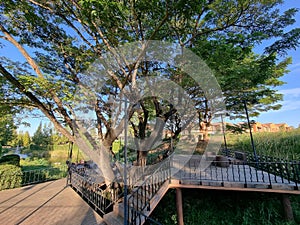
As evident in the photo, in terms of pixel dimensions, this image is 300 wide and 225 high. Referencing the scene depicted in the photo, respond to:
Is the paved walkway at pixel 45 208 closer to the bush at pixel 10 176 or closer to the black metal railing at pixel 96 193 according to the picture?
the black metal railing at pixel 96 193

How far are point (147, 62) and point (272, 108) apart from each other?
1026 cm

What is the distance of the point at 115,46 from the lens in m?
4.66

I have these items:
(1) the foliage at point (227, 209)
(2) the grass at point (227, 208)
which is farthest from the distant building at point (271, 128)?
(1) the foliage at point (227, 209)

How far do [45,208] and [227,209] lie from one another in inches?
232

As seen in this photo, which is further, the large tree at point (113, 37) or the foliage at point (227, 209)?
the foliage at point (227, 209)

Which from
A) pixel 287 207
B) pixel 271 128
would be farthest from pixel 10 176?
pixel 271 128

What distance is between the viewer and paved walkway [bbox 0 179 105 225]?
348 centimetres

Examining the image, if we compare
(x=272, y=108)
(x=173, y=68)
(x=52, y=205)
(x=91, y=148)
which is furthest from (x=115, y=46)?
(x=272, y=108)

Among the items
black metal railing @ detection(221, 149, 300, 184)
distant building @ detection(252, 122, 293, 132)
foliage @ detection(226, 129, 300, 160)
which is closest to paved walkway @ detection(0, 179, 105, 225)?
black metal railing @ detection(221, 149, 300, 184)

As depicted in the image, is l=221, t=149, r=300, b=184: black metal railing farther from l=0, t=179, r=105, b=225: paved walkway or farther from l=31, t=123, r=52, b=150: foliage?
l=31, t=123, r=52, b=150: foliage

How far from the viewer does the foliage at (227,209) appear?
4.59m

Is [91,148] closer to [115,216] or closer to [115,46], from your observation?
[115,216]

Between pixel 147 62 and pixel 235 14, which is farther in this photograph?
pixel 147 62

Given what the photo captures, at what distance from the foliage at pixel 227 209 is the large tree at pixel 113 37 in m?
3.00
